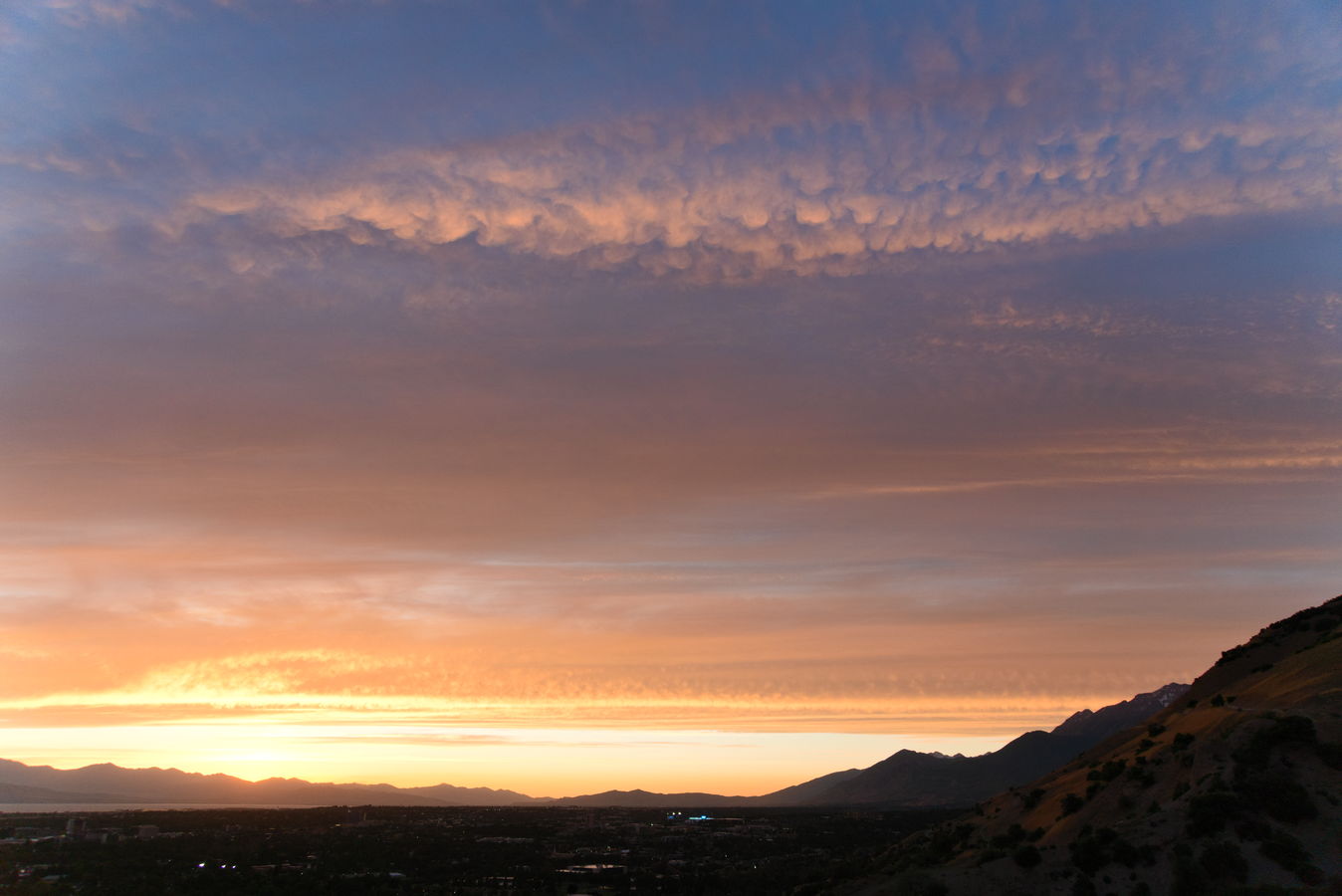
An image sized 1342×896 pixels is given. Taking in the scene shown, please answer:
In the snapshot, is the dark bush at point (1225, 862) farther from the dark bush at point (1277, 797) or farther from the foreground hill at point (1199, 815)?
the dark bush at point (1277, 797)

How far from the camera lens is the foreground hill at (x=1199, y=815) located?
40.1 meters

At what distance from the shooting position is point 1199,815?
43.1 m

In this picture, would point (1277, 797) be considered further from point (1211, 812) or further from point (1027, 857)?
point (1027, 857)

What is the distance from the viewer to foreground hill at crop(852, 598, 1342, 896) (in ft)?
131

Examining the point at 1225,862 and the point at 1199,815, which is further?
the point at 1199,815

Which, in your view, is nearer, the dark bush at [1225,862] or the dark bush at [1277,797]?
the dark bush at [1225,862]

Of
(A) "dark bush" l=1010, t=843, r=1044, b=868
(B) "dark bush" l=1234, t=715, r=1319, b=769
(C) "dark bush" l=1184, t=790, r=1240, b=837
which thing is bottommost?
(A) "dark bush" l=1010, t=843, r=1044, b=868

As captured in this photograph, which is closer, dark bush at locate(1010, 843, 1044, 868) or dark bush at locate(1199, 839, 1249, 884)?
dark bush at locate(1199, 839, 1249, 884)

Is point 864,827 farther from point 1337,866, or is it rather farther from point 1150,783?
point 1337,866

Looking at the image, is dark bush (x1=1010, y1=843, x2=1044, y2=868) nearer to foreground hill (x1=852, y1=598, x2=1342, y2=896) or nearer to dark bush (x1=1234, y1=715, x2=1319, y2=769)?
foreground hill (x1=852, y1=598, x2=1342, y2=896)

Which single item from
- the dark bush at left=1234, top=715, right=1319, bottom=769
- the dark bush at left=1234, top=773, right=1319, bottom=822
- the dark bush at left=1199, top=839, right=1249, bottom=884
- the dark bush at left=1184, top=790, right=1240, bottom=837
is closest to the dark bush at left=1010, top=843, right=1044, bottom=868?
the dark bush at left=1184, top=790, right=1240, bottom=837

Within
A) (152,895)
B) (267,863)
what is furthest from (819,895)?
(267,863)

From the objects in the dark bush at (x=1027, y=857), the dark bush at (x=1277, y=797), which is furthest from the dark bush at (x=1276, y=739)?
the dark bush at (x=1027, y=857)

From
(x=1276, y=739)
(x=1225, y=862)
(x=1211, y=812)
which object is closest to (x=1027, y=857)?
(x=1211, y=812)
